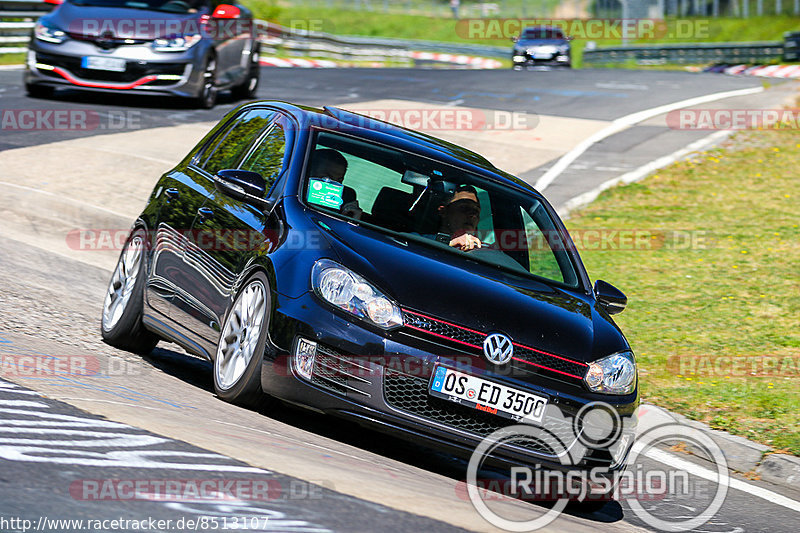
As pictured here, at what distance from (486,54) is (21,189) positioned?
37.4 m

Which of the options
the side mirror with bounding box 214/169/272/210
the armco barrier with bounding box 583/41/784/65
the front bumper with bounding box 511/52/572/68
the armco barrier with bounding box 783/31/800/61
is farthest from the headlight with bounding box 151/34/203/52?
the armco barrier with bounding box 583/41/784/65

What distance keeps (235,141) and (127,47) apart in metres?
9.65

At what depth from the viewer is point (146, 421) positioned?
5.34 metres

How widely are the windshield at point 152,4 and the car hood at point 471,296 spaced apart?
12025mm

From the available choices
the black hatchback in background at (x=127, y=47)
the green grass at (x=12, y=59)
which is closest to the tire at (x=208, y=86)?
the black hatchback in background at (x=127, y=47)

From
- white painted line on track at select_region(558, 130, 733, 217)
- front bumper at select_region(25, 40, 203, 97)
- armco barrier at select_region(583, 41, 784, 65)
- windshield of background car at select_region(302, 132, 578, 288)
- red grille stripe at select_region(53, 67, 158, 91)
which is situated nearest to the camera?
windshield of background car at select_region(302, 132, 578, 288)

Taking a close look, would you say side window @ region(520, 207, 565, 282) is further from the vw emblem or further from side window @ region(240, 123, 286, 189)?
side window @ region(240, 123, 286, 189)

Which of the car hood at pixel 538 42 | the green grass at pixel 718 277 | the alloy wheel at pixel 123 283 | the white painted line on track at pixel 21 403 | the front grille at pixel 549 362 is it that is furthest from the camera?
the car hood at pixel 538 42

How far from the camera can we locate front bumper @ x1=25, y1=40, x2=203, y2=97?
1650 centimetres

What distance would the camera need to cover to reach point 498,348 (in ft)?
18.6

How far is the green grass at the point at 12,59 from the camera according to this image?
972 inches

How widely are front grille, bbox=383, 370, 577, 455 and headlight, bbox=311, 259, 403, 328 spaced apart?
0.26 meters

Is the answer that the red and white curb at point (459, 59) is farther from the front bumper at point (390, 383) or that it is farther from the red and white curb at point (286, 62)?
the front bumper at point (390, 383)

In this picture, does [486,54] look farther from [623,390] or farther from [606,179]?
[623,390]
